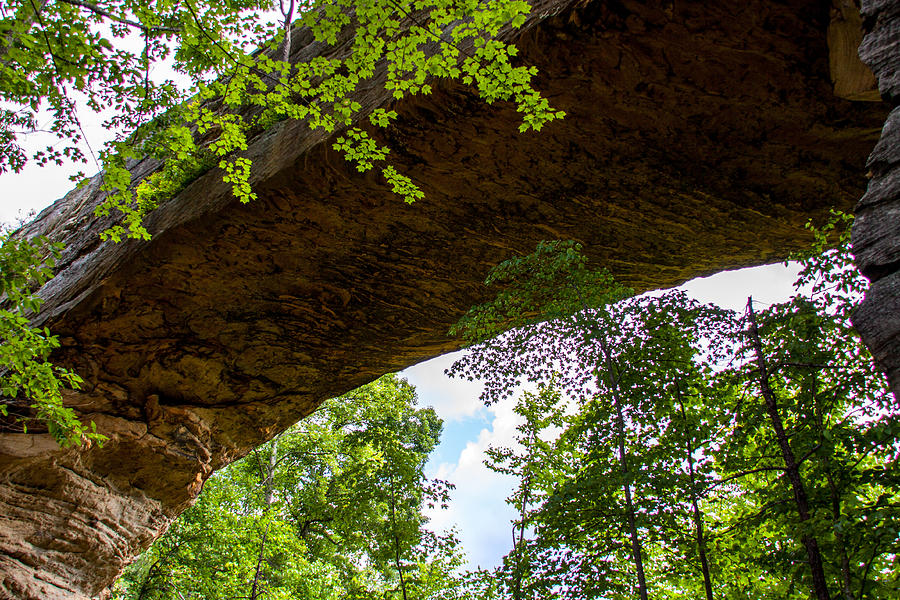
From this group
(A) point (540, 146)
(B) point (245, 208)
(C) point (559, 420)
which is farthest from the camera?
(C) point (559, 420)

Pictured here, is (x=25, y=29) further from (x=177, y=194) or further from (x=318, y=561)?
(x=318, y=561)

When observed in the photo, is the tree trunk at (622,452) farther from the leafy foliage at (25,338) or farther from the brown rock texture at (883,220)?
the leafy foliage at (25,338)

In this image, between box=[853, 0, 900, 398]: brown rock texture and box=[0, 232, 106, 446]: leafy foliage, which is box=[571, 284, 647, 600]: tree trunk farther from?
box=[0, 232, 106, 446]: leafy foliage

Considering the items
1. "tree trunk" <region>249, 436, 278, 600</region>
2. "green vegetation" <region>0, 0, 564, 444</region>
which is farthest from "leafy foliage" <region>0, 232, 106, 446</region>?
"tree trunk" <region>249, 436, 278, 600</region>

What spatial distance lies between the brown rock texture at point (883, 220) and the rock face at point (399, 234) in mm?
2293

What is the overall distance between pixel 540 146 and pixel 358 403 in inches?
434

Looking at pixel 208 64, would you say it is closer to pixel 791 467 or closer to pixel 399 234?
pixel 399 234

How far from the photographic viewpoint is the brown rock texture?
6.32ft

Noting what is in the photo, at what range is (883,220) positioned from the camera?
2.13 metres

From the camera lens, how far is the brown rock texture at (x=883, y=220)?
1.93 meters

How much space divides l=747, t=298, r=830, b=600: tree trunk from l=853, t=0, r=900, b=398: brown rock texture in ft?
7.72

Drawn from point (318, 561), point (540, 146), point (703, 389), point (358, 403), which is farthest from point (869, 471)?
point (358, 403)

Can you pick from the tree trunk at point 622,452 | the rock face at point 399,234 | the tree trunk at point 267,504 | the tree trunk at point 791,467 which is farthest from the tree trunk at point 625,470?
the tree trunk at point 267,504

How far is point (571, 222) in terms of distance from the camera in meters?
7.05
